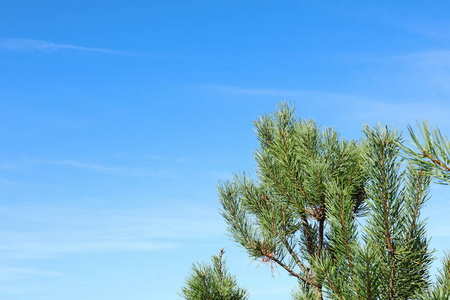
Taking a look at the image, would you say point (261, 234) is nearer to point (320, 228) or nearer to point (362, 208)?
point (320, 228)

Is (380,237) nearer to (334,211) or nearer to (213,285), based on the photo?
(334,211)

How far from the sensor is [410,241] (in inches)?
145

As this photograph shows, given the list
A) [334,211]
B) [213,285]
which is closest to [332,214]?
[334,211]

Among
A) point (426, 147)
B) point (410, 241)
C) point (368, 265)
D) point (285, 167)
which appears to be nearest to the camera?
point (426, 147)

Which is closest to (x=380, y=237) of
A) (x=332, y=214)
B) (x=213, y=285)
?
(x=332, y=214)

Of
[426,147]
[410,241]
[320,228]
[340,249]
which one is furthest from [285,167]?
[426,147]

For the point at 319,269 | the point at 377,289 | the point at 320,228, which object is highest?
the point at 320,228

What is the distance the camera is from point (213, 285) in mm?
4375

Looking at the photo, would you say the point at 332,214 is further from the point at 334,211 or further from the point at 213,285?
the point at 213,285

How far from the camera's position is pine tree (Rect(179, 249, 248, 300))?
14.3 feet

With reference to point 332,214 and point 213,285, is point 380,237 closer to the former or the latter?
point 332,214

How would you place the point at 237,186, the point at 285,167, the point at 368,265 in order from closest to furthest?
1. the point at 368,265
2. the point at 285,167
3. the point at 237,186

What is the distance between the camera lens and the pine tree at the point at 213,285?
14.3 ft

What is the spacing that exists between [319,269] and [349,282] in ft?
0.90
